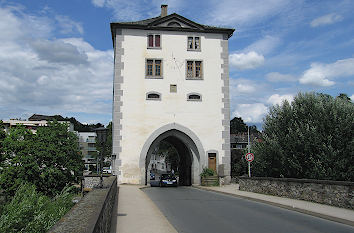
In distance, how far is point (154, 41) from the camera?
30078 mm

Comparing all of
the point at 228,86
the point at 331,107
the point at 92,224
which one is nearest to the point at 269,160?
the point at 331,107

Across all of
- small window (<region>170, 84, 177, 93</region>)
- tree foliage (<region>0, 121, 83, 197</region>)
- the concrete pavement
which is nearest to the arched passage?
small window (<region>170, 84, 177, 93</region>)

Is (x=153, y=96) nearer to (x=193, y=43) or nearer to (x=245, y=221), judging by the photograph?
(x=193, y=43)

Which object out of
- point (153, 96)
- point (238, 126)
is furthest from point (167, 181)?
point (238, 126)

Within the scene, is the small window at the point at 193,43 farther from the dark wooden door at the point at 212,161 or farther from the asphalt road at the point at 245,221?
the asphalt road at the point at 245,221

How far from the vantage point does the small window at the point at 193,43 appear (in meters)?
30.6

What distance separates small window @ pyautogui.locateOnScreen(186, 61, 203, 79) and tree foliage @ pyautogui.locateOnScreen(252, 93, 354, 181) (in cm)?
905

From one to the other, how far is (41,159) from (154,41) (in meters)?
13.5

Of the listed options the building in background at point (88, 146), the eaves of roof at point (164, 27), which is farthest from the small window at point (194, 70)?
the building in background at point (88, 146)

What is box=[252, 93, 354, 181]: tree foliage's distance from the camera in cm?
1822

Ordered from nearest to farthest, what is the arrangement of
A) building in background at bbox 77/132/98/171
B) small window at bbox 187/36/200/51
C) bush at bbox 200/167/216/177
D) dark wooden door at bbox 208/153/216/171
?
bush at bbox 200/167/216/177, dark wooden door at bbox 208/153/216/171, small window at bbox 187/36/200/51, building in background at bbox 77/132/98/171

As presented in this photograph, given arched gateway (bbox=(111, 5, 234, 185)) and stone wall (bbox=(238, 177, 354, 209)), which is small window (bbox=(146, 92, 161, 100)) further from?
stone wall (bbox=(238, 177, 354, 209))

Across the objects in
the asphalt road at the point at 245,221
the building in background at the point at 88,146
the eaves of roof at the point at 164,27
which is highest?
the eaves of roof at the point at 164,27

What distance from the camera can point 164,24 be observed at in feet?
99.6
